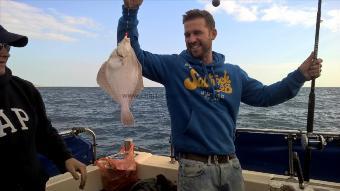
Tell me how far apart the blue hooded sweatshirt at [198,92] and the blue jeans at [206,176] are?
0.11 metres

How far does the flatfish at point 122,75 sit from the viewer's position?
2947 mm

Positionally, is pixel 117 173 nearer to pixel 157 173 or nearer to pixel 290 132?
pixel 157 173

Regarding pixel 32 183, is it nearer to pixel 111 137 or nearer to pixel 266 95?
pixel 266 95

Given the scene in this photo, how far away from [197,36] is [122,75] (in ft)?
2.40

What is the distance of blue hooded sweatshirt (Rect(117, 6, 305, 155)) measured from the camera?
306 cm

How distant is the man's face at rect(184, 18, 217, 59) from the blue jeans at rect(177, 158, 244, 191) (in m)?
0.95

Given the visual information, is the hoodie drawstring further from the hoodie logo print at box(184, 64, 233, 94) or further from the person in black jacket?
the person in black jacket

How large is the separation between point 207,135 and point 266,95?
0.84 meters

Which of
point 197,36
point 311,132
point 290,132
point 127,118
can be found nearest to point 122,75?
point 127,118

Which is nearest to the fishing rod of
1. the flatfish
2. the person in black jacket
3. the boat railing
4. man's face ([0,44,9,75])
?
the boat railing

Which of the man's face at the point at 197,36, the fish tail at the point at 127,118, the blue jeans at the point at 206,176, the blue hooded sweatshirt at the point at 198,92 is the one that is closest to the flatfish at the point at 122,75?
the fish tail at the point at 127,118

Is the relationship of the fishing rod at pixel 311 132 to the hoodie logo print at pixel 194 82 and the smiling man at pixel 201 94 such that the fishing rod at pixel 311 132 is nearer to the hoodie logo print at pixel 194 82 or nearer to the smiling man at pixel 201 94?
the smiling man at pixel 201 94

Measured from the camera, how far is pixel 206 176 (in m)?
3.01

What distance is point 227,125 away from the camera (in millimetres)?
3188
